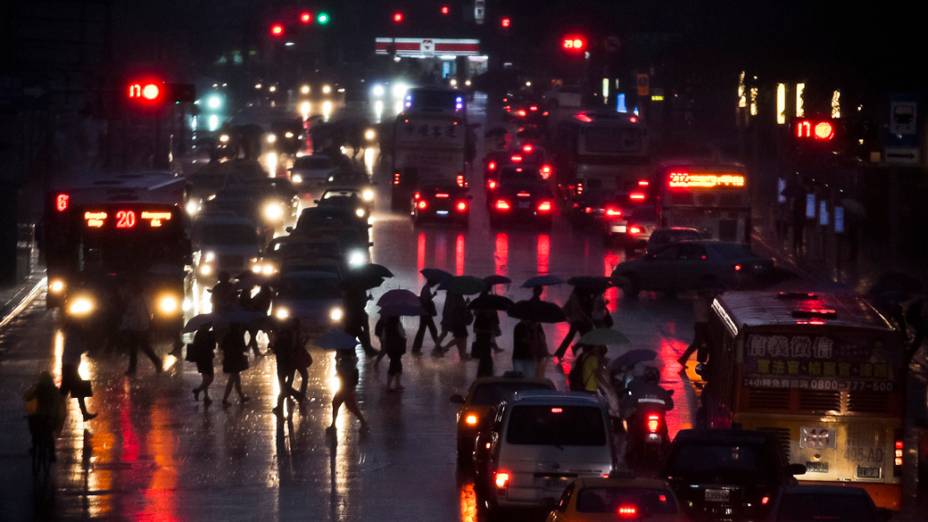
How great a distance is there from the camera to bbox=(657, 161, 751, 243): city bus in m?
46.2

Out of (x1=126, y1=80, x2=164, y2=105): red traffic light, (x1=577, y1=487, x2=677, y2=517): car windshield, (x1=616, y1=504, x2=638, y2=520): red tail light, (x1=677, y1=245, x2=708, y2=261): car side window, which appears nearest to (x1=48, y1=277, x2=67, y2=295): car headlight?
(x1=126, y1=80, x2=164, y2=105): red traffic light

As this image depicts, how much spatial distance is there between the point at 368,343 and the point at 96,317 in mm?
4955

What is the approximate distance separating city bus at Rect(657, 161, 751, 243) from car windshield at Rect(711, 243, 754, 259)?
6673 millimetres

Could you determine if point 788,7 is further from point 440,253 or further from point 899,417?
point 899,417

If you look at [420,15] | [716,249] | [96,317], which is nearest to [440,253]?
[716,249]

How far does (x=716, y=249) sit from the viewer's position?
3897 cm

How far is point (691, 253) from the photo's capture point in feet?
127

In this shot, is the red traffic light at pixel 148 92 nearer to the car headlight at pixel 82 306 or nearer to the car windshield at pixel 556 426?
the car headlight at pixel 82 306

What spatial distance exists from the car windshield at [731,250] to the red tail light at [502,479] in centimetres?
2213

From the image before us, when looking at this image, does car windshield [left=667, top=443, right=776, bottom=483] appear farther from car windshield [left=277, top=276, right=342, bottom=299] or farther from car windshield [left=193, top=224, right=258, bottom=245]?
car windshield [left=193, top=224, right=258, bottom=245]

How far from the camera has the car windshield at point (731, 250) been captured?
127 feet

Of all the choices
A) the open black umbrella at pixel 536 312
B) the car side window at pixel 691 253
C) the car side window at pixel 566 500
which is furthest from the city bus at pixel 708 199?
the car side window at pixel 566 500

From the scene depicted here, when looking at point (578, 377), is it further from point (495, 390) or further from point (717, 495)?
point (717, 495)

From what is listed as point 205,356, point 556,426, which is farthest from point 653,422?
point 205,356
